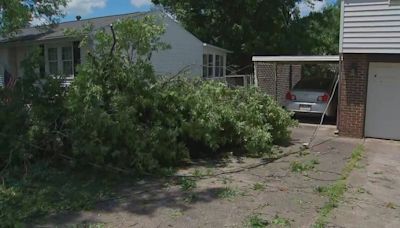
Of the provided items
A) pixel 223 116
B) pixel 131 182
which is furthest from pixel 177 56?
pixel 131 182

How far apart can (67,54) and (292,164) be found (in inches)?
523

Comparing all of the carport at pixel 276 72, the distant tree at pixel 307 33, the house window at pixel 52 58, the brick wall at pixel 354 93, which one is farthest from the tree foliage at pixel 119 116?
the distant tree at pixel 307 33

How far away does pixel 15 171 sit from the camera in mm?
6816

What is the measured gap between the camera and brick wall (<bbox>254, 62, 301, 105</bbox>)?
53.4ft

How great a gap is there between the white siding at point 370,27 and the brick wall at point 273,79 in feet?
16.3

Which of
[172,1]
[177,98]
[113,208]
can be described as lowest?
[113,208]

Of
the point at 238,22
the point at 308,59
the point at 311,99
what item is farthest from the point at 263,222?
the point at 238,22

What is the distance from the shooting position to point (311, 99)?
1375cm

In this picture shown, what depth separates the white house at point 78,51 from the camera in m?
18.2

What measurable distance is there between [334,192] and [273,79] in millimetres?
10857

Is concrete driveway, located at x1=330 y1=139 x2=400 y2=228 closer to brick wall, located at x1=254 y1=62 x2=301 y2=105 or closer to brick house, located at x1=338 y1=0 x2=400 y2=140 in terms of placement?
brick house, located at x1=338 y1=0 x2=400 y2=140

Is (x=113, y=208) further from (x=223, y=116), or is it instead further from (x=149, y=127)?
(x=223, y=116)

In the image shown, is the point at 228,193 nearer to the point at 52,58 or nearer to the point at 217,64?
the point at 52,58

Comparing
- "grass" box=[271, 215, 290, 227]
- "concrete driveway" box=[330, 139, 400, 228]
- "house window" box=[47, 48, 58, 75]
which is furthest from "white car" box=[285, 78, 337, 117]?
"house window" box=[47, 48, 58, 75]
